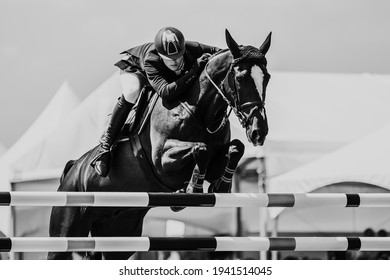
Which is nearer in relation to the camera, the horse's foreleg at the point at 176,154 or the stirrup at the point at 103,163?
the horse's foreleg at the point at 176,154

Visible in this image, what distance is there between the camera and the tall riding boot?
5293 millimetres

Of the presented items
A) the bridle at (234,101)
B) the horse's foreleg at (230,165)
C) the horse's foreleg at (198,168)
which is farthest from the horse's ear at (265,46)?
the horse's foreleg at (198,168)

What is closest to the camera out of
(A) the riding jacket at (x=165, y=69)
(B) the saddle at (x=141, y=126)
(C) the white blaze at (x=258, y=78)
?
(C) the white blaze at (x=258, y=78)

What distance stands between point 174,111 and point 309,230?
12.8ft

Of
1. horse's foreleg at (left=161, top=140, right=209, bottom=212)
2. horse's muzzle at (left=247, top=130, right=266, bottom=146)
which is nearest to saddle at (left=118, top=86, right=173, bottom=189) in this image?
horse's foreleg at (left=161, top=140, right=209, bottom=212)

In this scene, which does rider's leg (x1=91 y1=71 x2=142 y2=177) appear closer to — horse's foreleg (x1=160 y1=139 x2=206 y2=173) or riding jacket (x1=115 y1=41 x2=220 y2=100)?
riding jacket (x1=115 y1=41 x2=220 y2=100)

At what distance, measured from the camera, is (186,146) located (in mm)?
4895

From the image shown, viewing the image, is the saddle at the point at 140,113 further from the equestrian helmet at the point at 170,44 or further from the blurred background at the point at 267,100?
the blurred background at the point at 267,100

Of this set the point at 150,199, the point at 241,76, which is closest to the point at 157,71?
the point at 241,76

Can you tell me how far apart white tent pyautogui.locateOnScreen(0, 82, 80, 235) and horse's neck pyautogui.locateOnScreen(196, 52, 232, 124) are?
416 cm

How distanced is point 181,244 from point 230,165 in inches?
27.6

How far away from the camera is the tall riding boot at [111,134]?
5.29 meters
